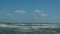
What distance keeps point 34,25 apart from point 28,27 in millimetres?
348

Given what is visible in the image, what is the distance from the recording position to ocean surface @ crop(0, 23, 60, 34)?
7855mm

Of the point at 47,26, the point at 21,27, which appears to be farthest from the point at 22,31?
the point at 47,26

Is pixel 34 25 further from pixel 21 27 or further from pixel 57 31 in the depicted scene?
pixel 57 31

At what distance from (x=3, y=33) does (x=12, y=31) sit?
48 centimetres

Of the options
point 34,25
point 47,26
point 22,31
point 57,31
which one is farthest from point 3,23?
point 57,31

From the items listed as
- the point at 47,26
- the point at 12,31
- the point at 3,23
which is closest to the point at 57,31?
the point at 47,26

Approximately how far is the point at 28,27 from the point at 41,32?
2.37ft

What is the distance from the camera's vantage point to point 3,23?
312 inches

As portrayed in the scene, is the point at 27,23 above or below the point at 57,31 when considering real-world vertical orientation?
above

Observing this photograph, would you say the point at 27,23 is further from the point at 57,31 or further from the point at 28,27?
the point at 57,31

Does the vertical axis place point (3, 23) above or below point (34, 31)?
above

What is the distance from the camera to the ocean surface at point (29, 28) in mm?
7855

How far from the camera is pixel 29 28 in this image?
8016 mm

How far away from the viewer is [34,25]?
8102mm
